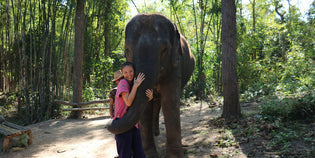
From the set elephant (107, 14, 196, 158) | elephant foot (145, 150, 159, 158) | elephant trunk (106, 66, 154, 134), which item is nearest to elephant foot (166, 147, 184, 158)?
elephant (107, 14, 196, 158)

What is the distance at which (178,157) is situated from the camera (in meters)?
3.14

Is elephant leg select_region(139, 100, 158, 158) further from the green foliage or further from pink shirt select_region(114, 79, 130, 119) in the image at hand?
the green foliage

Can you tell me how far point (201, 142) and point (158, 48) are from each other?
192 centimetres

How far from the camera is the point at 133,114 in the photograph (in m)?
2.27

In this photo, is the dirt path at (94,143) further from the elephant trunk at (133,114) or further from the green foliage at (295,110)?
the elephant trunk at (133,114)

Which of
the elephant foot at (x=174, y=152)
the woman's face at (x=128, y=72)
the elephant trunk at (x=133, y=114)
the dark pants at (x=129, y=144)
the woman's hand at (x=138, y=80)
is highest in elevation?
the woman's face at (x=128, y=72)

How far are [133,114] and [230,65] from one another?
2.89m

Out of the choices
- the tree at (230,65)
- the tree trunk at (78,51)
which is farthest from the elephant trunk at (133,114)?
the tree trunk at (78,51)

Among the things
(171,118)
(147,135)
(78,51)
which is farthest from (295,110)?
(78,51)

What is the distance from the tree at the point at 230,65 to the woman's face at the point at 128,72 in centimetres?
269

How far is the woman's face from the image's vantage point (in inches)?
95.3

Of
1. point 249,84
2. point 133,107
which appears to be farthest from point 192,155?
point 249,84

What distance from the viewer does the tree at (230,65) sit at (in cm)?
457

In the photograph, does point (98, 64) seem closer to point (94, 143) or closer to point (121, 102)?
point (94, 143)
